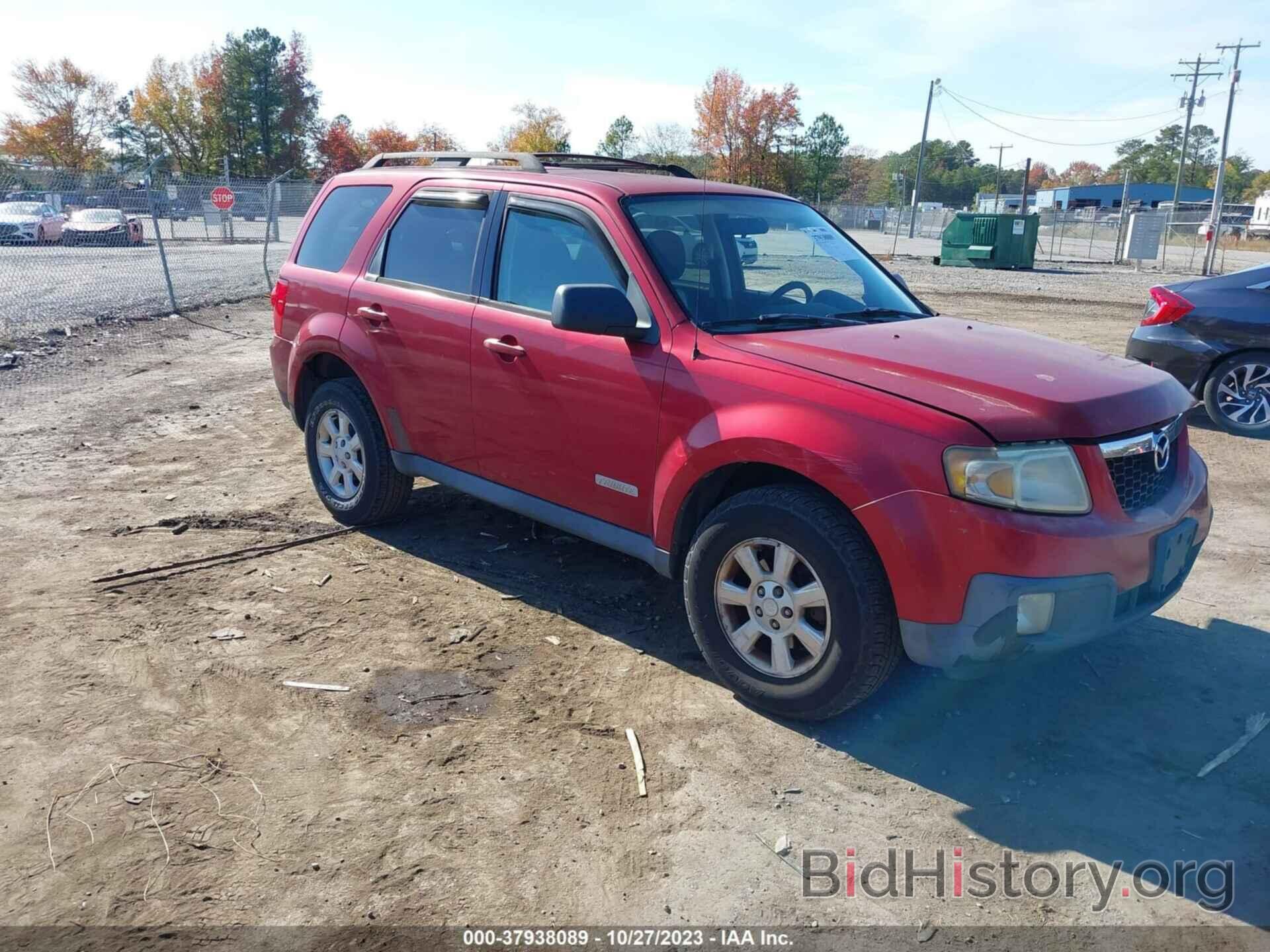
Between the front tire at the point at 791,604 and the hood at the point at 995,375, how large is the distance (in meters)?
0.51

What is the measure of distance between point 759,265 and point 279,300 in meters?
2.99

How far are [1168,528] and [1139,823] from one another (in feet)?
3.38

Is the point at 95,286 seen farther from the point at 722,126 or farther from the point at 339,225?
the point at 722,126

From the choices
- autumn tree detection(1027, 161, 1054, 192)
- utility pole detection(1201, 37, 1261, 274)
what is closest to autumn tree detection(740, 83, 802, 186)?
utility pole detection(1201, 37, 1261, 274)

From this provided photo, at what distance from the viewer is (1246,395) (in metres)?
8.25

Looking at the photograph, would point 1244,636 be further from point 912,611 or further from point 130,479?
point 130,479

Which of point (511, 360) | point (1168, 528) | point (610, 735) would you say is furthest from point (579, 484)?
point (1168, 528)

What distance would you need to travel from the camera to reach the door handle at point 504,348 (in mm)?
4479

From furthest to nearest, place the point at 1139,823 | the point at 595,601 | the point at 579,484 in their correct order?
1. the point at 595,601
2. the point at 579,484
3. the point at 1139,823

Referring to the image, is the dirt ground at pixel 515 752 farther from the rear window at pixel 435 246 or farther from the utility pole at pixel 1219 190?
the utility pole at pixel 1219 190

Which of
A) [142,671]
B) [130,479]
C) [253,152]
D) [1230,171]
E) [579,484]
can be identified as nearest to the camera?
[142,671]

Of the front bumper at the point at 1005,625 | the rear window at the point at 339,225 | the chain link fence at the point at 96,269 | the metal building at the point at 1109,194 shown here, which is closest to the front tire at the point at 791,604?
the front bumper at the point at 1005,625

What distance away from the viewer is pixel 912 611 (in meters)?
3.31

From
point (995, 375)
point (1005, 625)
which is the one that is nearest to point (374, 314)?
point (995, 375)
